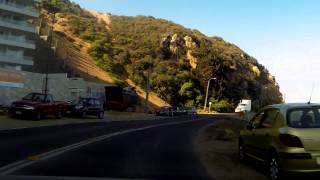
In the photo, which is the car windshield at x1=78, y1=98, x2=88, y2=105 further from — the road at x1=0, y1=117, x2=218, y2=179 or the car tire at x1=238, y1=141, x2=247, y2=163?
the car tire at x1=238, y1=141, x2=247, y2=163

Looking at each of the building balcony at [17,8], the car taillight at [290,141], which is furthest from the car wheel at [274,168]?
the building balcony at [17,8]

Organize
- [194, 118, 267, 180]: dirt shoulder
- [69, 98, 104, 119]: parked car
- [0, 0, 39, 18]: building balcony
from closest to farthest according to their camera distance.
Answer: [194, 118, 267, 180]: dirt shoulder, [69, 98, 104, 119]: parked car, [0, 0, 39, 18]: building balcony

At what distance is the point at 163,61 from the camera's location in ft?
388

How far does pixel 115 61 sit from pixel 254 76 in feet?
164

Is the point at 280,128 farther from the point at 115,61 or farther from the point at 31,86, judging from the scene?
the point at 115,61

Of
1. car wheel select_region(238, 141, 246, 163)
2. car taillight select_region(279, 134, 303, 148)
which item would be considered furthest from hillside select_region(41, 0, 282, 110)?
car taillight select_region(279, 134, 303, 148)

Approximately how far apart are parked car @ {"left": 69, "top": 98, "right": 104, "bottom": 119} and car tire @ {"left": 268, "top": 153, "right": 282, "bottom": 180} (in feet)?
108

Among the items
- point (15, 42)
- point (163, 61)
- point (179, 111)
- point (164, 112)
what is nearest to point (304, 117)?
point (164, 112)

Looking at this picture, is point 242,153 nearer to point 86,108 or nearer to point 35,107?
point 35,107

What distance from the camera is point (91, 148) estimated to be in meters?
18.3

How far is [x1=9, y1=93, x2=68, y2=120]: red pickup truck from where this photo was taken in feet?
119

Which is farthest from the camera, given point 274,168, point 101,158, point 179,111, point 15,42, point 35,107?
point 179,111

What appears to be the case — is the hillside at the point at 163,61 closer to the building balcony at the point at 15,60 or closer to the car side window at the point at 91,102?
the building balcony at the point at 15,60

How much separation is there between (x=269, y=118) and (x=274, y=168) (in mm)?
1579
